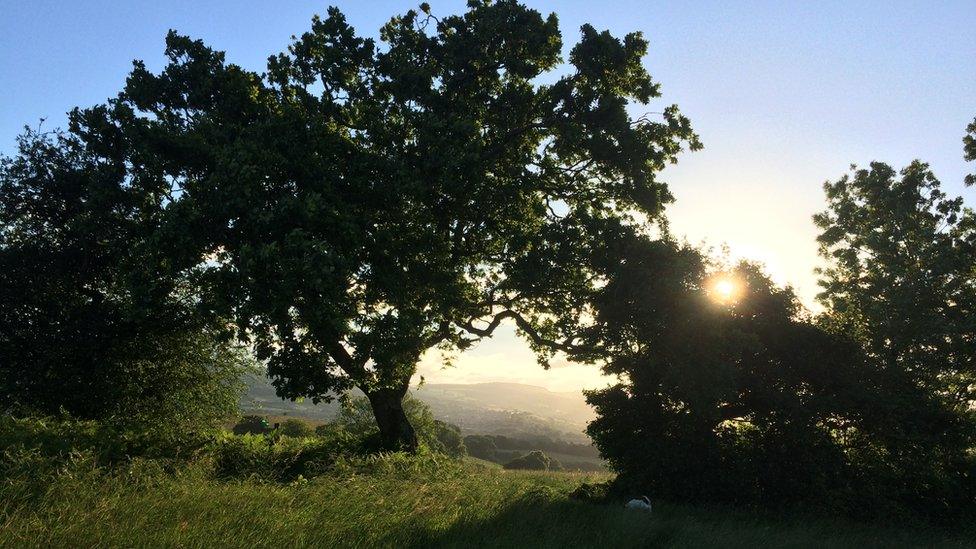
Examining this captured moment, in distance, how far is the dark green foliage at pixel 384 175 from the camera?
545 inches

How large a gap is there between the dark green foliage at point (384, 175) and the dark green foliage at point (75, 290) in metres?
1.45

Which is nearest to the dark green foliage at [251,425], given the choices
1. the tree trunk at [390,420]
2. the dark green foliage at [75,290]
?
the dark green foliage at [75,290]

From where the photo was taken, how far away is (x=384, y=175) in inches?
619

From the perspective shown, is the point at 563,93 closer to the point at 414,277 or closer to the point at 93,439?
the point at 414,277

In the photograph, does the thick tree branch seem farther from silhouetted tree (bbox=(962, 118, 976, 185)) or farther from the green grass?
silhouetted tree (bbox=(962, 118, 976, 185))

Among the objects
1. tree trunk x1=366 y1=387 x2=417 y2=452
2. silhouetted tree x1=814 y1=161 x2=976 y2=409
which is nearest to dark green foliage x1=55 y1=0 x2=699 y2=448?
tree trunk x1=366 y1=387 x2=417 y2=452

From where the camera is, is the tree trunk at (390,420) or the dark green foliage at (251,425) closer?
the tree trunk at (390,420)

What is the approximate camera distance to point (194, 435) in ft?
44.0

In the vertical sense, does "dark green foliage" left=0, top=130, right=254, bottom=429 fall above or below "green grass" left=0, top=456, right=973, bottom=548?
above

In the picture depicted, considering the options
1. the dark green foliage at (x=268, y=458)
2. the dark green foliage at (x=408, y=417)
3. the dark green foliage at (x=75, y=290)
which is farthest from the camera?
the dark green foliage at (x=408, y=417)

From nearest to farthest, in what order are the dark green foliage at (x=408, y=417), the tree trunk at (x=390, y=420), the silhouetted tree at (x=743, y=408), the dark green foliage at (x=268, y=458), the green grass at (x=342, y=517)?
the green grass at (x=342, y=517) → the dark green foliage at (x=268, y=458) → the silhouetted tree at (x=743, y=408) → the tree trunk at (x=390, y=420) → the dark green foliage at (x=408, y=417)

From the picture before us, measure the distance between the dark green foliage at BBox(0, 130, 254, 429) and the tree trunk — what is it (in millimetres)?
6385

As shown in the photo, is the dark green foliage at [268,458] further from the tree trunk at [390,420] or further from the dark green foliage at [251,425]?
the dark green foliage at [251,425]

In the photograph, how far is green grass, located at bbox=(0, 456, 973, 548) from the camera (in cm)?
634
